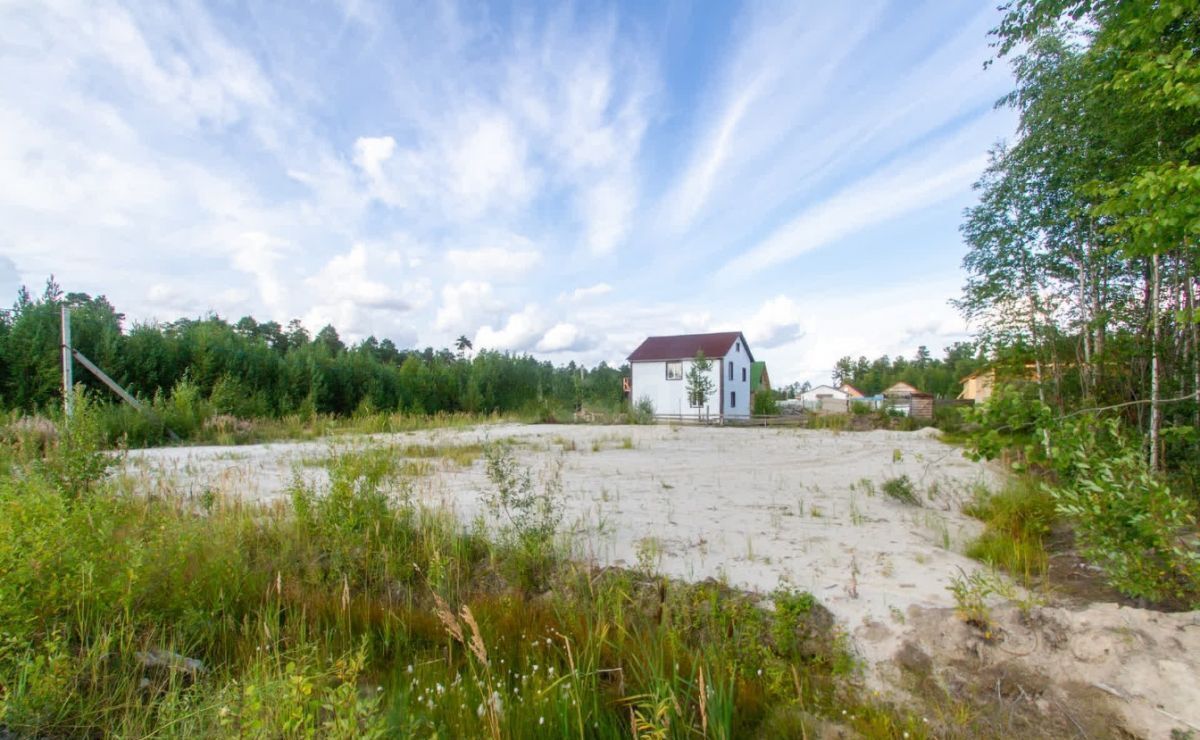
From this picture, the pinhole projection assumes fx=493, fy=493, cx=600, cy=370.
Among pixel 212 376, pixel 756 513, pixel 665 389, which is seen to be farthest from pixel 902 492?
pixel 665 389

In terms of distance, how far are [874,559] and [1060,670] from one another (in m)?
1.41

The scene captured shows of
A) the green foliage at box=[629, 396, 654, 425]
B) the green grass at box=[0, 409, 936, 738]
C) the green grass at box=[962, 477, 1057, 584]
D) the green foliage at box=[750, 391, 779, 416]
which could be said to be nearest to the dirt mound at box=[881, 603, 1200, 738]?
the green grass at box=[0, 409, 936, 738]

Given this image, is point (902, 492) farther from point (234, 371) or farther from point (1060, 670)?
point (234, 371)

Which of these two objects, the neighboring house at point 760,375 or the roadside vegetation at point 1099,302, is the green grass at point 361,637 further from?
the neighboring house at point 760,375

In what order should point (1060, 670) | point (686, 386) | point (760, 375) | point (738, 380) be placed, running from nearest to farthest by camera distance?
point (1060, 670)
point (686, 386)
point (738, 380)
point (760, 375)

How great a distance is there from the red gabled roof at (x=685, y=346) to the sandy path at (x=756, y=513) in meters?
20.4

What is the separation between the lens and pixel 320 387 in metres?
20.4

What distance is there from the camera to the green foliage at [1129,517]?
97.1 inches

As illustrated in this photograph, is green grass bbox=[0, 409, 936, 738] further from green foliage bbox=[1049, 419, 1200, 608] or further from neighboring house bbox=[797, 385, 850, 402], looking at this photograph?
neighboring house bbox=[797, 385, 850, 402]

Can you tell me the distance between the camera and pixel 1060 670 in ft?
8.02

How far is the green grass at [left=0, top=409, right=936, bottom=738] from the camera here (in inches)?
75.4

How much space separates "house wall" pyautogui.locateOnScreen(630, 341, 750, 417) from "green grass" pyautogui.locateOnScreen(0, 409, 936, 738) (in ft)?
84.7

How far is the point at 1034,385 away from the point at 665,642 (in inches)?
305

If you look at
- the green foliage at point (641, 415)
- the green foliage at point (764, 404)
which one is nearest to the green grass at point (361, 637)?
the green foliage at point (641, 415)
